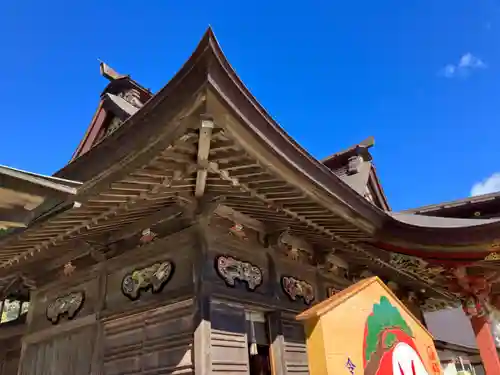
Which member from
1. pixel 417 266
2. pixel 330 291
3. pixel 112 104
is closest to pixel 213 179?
pixel 330 291

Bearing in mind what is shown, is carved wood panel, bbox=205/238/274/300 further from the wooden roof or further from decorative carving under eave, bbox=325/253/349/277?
decorative carving under eave, bbox=325/253/349/277

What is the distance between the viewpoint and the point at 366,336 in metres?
2.96

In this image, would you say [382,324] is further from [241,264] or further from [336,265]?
[336,265]

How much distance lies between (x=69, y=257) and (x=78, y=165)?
8.11 ft

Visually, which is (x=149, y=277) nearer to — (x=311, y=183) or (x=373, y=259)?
(x=311, y=183)

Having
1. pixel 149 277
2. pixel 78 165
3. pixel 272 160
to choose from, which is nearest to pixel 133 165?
pixel 78 165

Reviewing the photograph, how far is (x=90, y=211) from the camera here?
4645 millimetres

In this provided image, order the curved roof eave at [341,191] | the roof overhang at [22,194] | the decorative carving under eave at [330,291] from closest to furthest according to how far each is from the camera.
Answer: the roof overhang at [22,194]
the curved roof eave at [341,191]
the decorative carving under eave at [330,291]

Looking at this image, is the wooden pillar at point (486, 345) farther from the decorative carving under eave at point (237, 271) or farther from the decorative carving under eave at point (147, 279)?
the decorative carving under eave at point (147, 279)

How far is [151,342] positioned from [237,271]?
1.35m

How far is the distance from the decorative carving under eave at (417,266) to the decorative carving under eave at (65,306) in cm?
491

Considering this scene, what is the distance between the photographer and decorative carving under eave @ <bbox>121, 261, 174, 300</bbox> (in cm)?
514

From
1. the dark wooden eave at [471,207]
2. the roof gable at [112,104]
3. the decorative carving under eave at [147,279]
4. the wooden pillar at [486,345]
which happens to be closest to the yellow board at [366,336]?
the wooden pillar at [486,345]

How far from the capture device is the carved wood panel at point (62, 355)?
567 cm
